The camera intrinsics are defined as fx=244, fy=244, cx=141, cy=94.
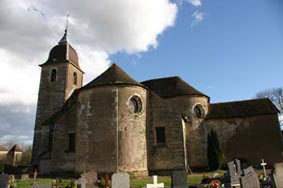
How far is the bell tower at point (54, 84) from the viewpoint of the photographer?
1039 inches

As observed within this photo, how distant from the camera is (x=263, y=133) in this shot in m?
22.4

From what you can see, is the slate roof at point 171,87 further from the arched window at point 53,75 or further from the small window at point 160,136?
the arched window at point 53,75

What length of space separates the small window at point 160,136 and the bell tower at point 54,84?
1245 cm

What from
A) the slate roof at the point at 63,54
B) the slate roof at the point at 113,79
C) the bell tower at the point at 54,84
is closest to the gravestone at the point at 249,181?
the slate roof at the point at 113,79

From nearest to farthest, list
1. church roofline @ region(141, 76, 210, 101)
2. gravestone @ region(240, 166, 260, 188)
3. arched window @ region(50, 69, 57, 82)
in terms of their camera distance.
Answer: gravestone @ region(240, 166, 260, 188) < church roofline @ region(141, 76, 210, 101) < arched window @ region(50, 69, 57, 82)

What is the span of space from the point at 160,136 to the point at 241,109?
9605mm

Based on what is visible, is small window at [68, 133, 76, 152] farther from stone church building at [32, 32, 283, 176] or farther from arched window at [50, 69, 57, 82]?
arched window at [50, 69, 57, 82]

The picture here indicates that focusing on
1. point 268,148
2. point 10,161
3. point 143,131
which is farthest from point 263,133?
point 10,161

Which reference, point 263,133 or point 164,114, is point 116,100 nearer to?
point 164,114

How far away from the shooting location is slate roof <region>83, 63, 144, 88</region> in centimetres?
1874

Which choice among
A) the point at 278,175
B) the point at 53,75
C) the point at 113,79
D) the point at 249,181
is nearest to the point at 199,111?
the point at 113,79

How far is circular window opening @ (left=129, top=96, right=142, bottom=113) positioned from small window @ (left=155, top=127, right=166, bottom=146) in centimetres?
229

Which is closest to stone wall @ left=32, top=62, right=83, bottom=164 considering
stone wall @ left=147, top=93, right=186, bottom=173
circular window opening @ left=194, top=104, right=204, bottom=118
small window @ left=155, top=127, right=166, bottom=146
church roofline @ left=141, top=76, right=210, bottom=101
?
church roofline @ left=141, top=76, right=210, bottom=101

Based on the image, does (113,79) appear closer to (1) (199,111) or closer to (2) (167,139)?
(2) (167,139)
